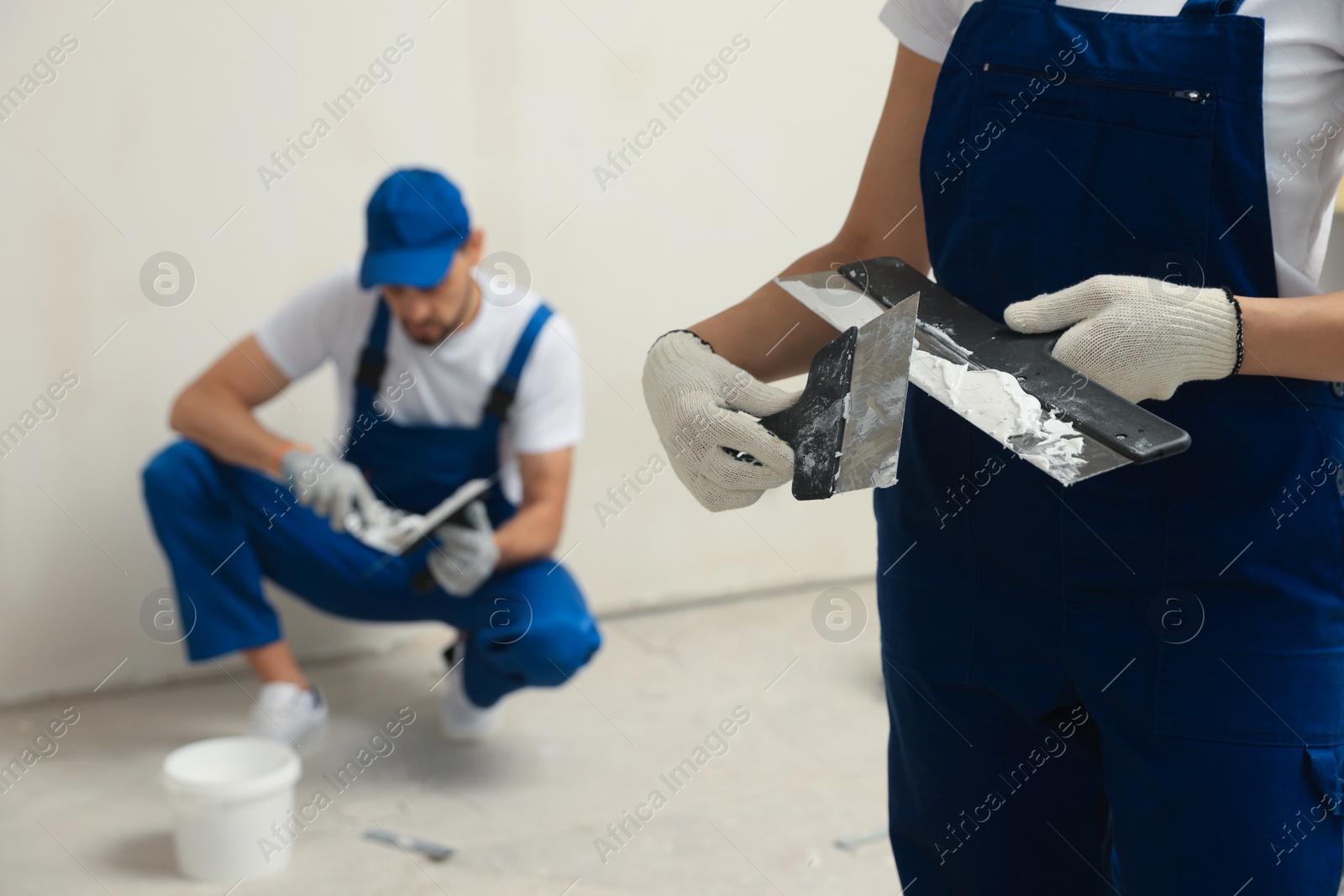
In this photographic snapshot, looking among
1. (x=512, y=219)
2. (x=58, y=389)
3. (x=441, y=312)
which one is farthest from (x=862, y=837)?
(x=58, y=389)

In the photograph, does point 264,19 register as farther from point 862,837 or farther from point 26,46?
point 862,837

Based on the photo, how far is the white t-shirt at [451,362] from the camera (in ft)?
7.58

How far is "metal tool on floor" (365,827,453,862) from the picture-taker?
1927 millimetres

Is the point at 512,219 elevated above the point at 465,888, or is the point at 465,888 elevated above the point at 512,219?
the point at 512,219

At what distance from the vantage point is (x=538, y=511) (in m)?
2.28

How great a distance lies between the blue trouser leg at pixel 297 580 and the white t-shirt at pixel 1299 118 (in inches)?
61.0

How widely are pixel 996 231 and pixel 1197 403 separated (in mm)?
190

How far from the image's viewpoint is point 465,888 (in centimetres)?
184

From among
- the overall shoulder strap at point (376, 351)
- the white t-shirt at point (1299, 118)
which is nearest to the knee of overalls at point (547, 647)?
the overall shoulder strap at point (376, 351)

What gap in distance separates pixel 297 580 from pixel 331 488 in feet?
0.96

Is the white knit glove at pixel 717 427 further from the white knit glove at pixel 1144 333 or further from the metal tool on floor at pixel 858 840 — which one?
the metal tool on floor at pixel 858 840

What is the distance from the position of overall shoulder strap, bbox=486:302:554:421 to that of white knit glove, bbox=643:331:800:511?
1275mm


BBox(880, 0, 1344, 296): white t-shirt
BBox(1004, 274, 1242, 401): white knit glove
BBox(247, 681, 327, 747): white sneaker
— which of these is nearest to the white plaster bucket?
BBox(247, 681, 327, 747): white sneaker

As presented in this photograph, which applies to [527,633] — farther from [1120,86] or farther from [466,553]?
[1120,86]
